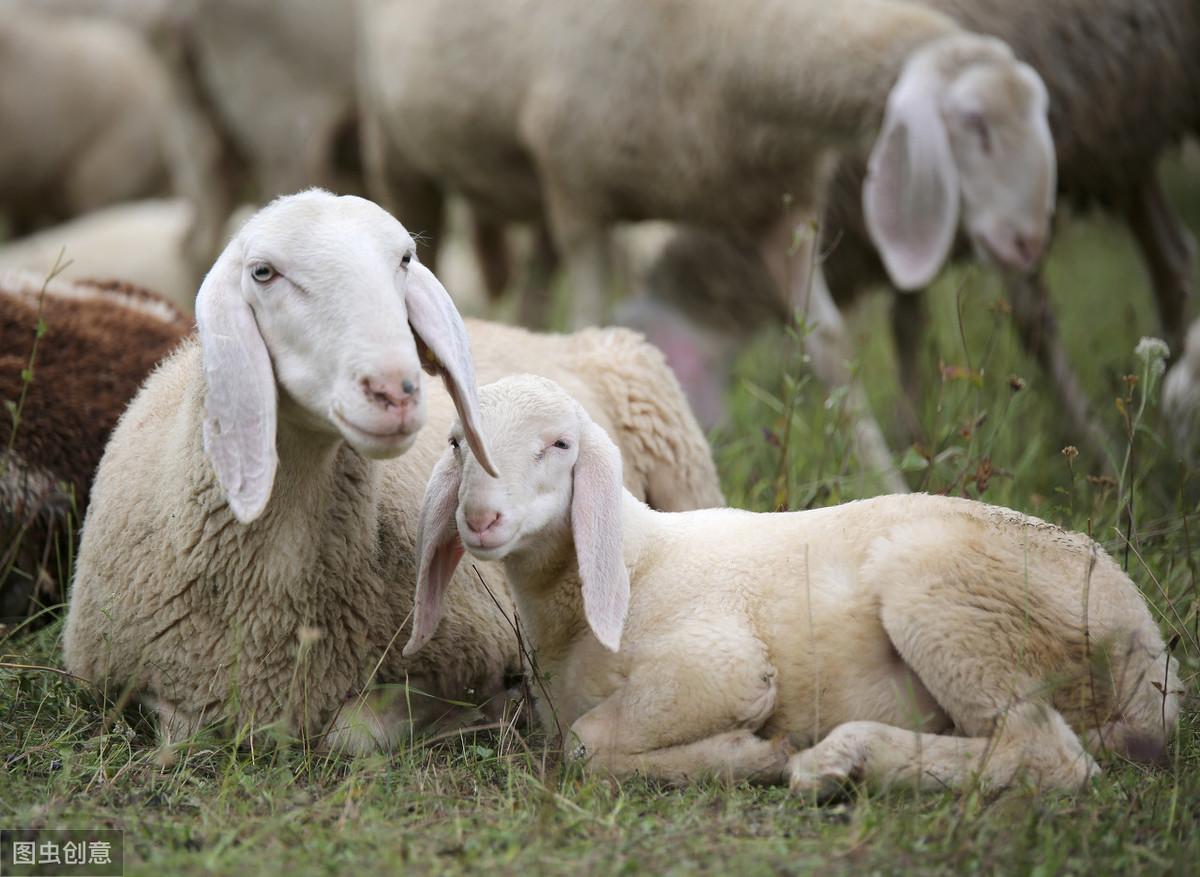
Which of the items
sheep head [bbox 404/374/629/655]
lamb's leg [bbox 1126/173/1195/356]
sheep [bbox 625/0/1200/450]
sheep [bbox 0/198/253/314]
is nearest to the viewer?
sheep head [bbox 404/374/629/655]

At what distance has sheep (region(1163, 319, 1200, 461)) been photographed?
16.4ft

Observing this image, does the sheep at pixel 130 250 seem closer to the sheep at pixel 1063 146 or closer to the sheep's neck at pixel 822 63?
the sheep at pixel 1063 146

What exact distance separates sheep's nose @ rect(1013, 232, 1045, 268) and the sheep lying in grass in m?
2.27

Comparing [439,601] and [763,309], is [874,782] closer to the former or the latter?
[439,601]

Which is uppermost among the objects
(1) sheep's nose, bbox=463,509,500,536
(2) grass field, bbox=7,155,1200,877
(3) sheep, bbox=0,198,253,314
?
(1) sheep's nose, bbox=463,509,500,536

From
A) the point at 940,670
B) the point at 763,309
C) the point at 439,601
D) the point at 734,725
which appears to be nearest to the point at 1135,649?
the point at 940,670

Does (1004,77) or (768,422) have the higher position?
(1004,77)

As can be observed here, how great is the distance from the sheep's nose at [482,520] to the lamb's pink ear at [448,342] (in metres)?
0.07

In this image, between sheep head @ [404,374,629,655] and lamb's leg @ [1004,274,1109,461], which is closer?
sheep head @ [404,374,629,655]

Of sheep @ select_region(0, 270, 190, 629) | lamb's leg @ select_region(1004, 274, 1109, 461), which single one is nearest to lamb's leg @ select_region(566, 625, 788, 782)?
sheep @ select_region(0, 270, 190, 629)

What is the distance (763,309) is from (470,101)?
4.82 feet

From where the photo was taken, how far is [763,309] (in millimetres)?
6238

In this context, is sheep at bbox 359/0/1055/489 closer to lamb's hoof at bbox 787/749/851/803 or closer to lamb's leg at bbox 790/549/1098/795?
lamb's leg at bbox 790/549/1098/795

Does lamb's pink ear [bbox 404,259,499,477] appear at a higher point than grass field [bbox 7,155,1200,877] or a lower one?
higher
